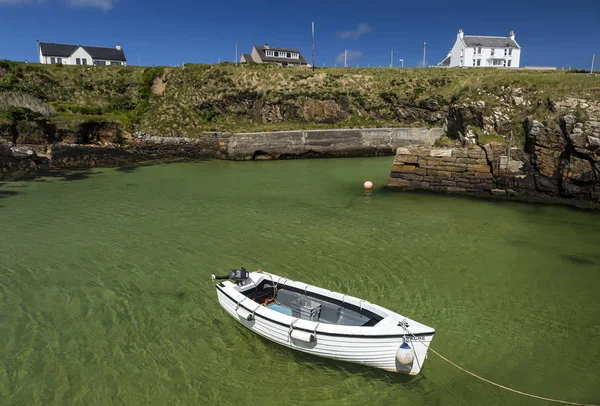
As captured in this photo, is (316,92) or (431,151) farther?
(316,92)

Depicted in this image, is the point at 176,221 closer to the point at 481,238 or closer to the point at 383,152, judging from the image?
the point at 481,238

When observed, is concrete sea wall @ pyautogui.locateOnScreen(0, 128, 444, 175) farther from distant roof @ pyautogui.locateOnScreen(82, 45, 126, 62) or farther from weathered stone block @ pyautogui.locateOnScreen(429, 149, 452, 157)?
distant roof @ pyautogui.locateOnScreen(82, 45, 126, 62)

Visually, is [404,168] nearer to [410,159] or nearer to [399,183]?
[410,159]

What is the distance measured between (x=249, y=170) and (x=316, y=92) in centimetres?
1703

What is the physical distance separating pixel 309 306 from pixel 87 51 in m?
71.1

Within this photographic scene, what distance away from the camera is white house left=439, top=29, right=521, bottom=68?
6594 centimetres

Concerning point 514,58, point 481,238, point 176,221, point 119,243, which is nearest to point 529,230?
point 481,238

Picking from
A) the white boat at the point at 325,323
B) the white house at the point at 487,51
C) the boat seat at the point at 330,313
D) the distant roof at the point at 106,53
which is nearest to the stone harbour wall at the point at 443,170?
the white boat at the point at 325,323

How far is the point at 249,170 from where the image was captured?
30.2 metres

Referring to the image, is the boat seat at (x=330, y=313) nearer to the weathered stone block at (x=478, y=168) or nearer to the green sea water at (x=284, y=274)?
the green sea water at (x=284, y=274)

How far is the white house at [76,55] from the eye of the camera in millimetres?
60969

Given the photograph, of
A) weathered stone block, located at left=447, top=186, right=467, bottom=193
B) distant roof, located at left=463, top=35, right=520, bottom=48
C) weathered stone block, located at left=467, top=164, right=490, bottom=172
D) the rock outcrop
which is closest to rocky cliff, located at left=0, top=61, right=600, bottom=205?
the rock outcrop

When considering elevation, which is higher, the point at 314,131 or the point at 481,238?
the point at 314,131

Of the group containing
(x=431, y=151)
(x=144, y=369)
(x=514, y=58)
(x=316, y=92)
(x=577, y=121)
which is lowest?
(x=144, y=369)
